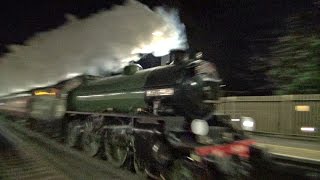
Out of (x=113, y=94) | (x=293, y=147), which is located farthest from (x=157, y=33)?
(x=293, y=147)

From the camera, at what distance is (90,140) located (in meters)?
12.8

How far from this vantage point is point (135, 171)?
403 inches

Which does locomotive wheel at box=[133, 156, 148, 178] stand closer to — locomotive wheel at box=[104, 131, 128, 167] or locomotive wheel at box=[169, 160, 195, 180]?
locomotive wheel at box=[104, 131, 128, 167]

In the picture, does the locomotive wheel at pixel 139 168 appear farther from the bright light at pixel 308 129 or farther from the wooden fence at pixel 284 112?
the bright light at pixel 308 129

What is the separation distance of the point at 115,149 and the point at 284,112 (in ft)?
27.6

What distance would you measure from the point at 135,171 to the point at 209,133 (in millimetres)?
2655

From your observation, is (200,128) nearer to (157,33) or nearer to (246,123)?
(246,123)

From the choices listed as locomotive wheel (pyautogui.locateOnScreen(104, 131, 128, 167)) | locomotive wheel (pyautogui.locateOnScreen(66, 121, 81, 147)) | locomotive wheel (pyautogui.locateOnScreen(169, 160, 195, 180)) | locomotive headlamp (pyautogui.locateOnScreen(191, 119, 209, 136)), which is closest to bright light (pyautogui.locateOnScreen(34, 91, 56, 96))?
locomotive wheel (pyautogui.locateOnScreen(66, 121, 81, 147))

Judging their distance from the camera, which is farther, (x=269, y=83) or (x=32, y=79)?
(x=32, y=79)

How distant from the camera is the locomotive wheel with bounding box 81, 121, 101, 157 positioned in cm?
1223

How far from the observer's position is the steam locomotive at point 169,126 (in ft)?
26.0

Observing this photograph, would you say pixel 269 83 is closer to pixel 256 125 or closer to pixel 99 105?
pixel 256 125

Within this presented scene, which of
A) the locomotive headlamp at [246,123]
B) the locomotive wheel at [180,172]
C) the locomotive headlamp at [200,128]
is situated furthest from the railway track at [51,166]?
the locomotive headlamp at [246,123]

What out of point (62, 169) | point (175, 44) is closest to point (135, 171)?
point (62, 169)
